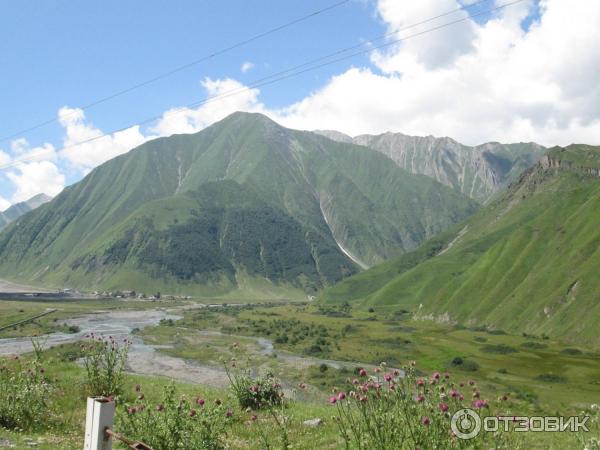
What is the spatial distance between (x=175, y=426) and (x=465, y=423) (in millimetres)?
6478

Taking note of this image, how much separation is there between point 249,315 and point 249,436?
16361cm

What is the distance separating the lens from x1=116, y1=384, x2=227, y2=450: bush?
11.6m

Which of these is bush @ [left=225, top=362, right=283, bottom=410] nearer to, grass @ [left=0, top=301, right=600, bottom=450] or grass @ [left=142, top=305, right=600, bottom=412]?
grass @ [left=0, top=301, right=600, bottom=450]

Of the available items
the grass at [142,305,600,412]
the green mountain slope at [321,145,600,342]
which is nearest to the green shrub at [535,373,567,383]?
the grass at [142,305,600,412]

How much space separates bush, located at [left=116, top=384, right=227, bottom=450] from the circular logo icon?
16.4ft

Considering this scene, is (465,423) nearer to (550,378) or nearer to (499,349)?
(550,378)

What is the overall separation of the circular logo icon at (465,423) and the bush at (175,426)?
5.00 m

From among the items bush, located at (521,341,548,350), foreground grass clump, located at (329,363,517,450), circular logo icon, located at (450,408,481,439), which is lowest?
bush, located at (521,341,548,350)

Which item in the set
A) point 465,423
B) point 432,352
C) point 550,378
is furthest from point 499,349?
point 465,423

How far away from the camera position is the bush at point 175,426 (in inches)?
458

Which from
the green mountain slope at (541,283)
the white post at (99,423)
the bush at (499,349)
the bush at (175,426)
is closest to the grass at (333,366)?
the bush at (499,349)

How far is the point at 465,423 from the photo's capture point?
32.2ft

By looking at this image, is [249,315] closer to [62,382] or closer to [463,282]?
[463,282]

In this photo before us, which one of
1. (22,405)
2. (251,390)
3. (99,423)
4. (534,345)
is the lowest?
(534,345)
